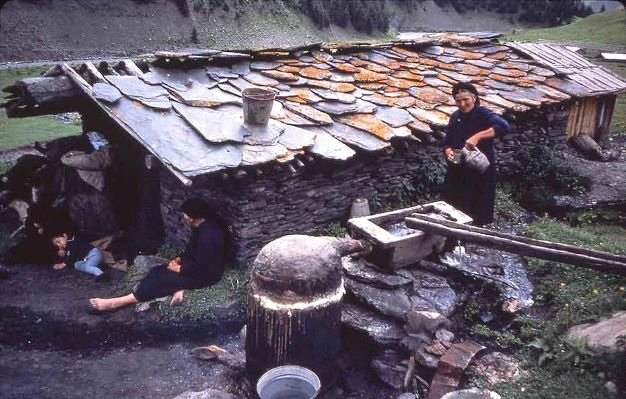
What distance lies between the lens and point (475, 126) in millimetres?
5176

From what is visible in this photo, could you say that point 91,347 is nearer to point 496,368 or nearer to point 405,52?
point 496,368

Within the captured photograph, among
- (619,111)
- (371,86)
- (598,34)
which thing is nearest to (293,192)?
(371,86)

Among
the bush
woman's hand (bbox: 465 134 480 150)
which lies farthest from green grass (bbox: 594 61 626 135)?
woman's hand (bbox: 465 134 480 150)

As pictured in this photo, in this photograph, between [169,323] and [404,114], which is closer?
[169,323]

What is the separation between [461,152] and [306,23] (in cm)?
3210

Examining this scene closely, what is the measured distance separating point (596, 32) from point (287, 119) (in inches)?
1065

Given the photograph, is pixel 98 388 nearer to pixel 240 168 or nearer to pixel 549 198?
pixel 240 168

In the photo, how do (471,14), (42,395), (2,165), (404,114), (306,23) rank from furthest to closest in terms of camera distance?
1. (471,14)
2. (306,23)
3. (2,165)
4. (404,114)
5. (42,395)

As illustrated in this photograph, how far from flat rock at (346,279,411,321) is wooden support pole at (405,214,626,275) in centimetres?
66

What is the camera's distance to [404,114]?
265 inches

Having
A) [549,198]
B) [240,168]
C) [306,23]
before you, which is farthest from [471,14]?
[240,168]

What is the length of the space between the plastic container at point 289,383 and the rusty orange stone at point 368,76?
5188 millimetres

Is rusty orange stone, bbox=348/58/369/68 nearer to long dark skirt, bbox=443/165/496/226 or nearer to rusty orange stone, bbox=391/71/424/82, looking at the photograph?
rusty orange stone, bbox=391/71/424/82

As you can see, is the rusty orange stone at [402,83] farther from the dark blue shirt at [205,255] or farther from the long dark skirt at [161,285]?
the long dark skirt at [161,285]
